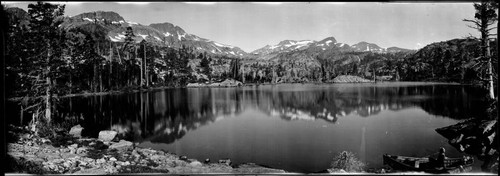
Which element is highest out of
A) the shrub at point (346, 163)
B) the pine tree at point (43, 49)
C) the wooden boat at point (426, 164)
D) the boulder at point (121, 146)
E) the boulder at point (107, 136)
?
the pine tree at point (43, 49)

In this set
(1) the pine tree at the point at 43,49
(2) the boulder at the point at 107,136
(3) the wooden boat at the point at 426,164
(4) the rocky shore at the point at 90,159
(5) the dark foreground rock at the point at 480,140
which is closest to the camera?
(4) the rocky shore at the point at 90,159

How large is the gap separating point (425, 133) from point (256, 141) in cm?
1470

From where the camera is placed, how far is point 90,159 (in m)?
16.5

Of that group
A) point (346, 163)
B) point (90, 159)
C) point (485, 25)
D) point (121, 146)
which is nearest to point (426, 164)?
point (346, 163)

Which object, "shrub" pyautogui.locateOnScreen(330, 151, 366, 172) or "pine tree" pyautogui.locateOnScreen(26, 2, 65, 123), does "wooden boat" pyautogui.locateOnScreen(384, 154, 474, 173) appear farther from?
"pine tree" pyautogui.locateOnScreen(26, 2, 65, 123)

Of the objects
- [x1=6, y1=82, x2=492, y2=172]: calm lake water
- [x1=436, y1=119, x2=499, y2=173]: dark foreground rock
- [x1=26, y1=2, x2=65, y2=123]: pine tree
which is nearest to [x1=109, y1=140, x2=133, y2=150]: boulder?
[x1=6, y1=82, x2=492, y2=172]: calm lake water

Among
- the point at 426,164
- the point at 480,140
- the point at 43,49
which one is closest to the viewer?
the point at 426,164

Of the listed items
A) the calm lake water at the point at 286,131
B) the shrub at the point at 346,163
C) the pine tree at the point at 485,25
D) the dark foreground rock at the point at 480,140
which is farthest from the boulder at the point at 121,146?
the pine tree at the point at 485,25

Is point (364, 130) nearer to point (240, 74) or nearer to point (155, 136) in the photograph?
point (155, 136)

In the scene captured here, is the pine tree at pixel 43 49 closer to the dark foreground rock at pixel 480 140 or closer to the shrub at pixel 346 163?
the shrub at pixel 346 163

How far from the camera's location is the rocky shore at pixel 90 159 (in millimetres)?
14250

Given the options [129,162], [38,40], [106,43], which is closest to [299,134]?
[129,162]

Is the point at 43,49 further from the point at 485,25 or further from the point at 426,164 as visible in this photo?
the point at 485,25

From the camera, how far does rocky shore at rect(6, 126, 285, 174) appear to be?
14250mm
